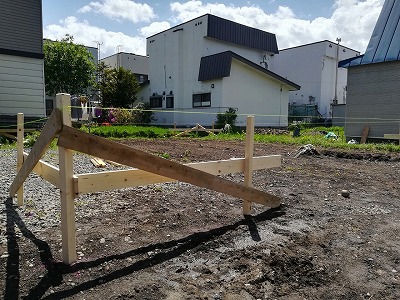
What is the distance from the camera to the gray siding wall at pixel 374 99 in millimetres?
13828

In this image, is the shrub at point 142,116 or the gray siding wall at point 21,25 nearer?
the gray siding wall at point 21,25

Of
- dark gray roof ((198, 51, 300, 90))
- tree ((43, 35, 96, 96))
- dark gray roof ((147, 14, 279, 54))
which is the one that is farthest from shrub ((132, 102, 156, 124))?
dark gray roof ((147, 14, 279, 54))

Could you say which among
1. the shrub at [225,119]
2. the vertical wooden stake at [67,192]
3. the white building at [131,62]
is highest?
the white building at [131,62]

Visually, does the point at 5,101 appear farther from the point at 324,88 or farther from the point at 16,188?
the point at 324,88

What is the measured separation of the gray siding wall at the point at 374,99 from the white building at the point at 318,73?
59.3 ft

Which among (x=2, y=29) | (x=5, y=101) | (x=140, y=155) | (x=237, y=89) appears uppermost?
(x=2, y=29)

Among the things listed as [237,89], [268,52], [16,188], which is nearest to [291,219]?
[16,188]

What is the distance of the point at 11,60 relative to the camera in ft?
45.4

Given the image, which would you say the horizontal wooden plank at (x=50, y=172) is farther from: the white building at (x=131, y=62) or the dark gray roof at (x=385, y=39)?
the white building at (x=131, y=62)

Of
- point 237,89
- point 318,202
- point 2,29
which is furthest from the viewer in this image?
point 237,89

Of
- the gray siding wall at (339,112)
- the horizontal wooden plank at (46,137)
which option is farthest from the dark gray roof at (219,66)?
the horizontal wooden plank at (46,137)

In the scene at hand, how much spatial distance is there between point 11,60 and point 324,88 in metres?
29.2

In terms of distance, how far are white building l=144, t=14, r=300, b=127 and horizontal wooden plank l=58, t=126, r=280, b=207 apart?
1869 centimetres

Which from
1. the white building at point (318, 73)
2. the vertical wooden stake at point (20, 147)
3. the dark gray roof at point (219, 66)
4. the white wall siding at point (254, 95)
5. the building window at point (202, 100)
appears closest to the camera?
the vertical wooden stake at point (20, 147)
